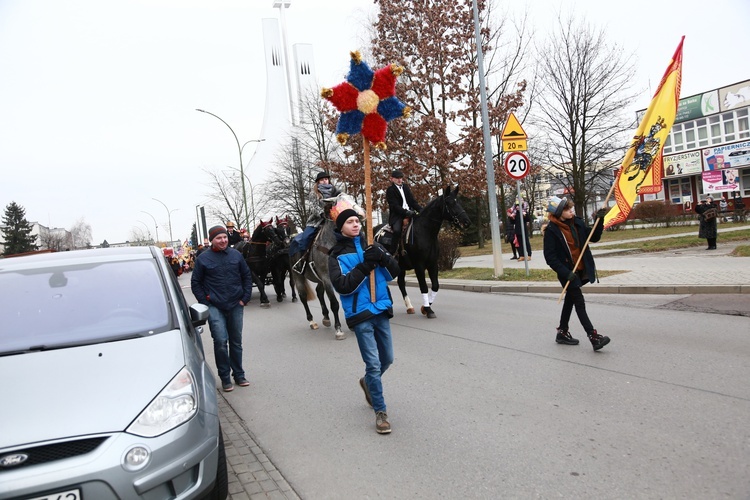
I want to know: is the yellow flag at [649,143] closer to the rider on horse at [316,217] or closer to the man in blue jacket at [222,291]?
the rider on horse at [316,217]

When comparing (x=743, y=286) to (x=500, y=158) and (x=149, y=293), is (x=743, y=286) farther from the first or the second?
(x=500, y=158)

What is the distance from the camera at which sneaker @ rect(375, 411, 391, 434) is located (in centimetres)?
468

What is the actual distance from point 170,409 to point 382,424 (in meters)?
2.08

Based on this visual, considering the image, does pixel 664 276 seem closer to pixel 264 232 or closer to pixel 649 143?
pixel 649 143

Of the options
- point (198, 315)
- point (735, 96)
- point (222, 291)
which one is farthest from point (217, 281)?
point (735, 96)

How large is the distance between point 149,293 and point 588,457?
11.3 feet

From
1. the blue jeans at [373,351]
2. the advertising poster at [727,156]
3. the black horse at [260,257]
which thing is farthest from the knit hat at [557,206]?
the advertising poster at [727,156]

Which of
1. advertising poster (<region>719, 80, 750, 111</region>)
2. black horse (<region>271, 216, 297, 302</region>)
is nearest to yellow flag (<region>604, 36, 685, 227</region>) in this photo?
black horse (<region>271, 216, 297, 302</region>)

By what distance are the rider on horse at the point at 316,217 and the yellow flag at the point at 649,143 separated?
4.32 meters

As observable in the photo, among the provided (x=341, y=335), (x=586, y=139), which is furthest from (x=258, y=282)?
(x=586, y=139)

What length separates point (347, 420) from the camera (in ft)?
16.8

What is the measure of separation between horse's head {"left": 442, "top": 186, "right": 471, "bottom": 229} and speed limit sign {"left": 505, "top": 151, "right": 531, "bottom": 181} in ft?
13.6

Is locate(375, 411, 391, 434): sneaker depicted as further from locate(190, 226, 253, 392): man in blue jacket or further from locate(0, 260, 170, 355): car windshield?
locate(190, 226, 253, 392): man in blue jacket

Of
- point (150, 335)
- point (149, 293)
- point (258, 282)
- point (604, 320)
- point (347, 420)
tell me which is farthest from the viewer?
point (258, 282)
